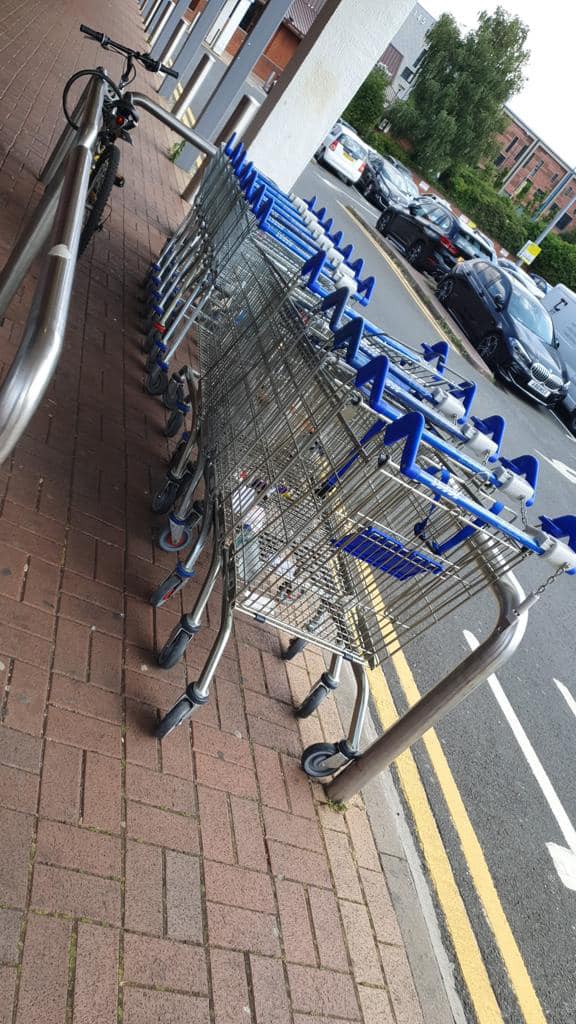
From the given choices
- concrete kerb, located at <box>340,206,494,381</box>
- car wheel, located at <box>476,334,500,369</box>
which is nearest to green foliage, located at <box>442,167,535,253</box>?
concrete kerb, located at <box>340,206,494,381</box>

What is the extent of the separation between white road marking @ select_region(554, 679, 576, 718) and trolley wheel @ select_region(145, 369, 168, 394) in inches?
141

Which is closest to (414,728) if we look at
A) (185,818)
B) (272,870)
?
(272,870)

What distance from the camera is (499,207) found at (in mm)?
39375

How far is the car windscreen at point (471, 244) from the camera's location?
17.3m

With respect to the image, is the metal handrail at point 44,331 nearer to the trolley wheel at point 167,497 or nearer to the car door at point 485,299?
the trolley wheel at point 167,497

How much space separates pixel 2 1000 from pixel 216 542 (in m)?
1.57

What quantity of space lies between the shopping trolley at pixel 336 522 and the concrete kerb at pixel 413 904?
403 mm

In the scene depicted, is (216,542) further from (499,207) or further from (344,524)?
(499,207)

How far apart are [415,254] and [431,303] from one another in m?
3.00

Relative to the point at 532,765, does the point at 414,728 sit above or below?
above

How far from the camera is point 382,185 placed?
19312 mm

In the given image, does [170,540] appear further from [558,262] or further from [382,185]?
[558,262]

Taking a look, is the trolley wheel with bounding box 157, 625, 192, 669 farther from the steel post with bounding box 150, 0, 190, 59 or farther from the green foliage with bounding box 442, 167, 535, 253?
the green foliage with bounding box 442, 167, 535, 253

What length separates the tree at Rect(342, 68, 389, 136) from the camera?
3388cm
